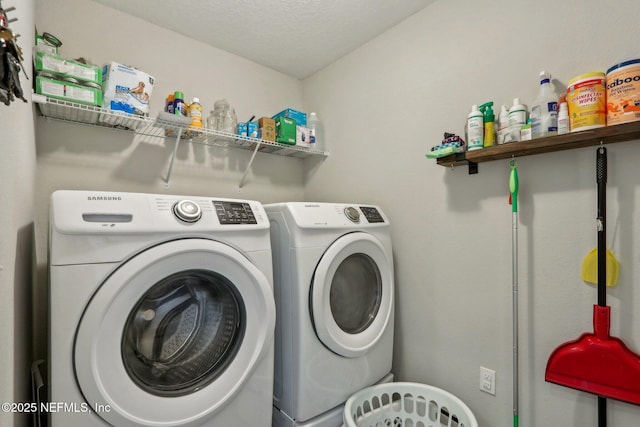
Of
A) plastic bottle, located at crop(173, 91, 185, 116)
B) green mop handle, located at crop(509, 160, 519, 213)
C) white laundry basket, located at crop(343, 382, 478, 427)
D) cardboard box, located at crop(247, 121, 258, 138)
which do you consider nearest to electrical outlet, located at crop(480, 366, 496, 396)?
white laundry basket, located at crop(343, 382, 478, 427)

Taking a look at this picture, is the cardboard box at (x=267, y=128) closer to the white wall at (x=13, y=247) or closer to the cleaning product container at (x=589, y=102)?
the white wall at (x=13, y=247)

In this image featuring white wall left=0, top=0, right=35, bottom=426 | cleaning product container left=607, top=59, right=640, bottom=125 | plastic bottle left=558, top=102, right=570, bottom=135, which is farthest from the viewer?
plastic bottle left=558, top=102, right=570, bottom=135

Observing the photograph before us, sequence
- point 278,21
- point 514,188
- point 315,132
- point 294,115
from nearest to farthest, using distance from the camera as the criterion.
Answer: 1. point 514,188
2. point 278,21
3. point 294,115
4. point 315,132

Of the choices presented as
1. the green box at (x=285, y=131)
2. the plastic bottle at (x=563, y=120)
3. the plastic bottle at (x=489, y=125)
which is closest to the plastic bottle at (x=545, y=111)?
the plastic bottle at (x=563, y=120)

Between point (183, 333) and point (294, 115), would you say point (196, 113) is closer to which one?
point (294, 115)

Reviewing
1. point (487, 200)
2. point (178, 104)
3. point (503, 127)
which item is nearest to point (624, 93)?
point (503, 127)

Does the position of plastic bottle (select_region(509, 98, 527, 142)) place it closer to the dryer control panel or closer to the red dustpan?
the red dustpan

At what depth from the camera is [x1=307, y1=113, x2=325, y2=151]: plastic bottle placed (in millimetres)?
2209

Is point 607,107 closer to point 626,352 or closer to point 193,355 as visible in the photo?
point 626,352

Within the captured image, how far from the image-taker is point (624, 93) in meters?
1.02

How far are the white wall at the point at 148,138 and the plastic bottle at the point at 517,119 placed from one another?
1538 millimetres

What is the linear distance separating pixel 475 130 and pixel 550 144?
1.01 ft

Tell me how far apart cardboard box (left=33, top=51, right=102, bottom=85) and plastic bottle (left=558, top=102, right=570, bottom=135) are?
1902 millimetres

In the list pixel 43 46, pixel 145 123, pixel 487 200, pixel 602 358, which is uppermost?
pixel 43 46
